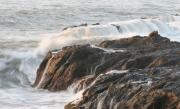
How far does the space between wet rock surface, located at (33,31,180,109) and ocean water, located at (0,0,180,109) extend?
2.74ft

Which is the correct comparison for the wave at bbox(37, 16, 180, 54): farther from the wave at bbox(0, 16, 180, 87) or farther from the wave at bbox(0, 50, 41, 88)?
the wave at bbox(0, 50, 41, 88)

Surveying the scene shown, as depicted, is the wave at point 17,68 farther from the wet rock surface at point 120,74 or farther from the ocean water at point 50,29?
the wet rock surface at point 120,74

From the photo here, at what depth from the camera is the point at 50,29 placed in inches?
1282

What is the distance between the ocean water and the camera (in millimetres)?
17641

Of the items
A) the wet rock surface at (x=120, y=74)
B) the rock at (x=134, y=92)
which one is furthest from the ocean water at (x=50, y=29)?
the rock at (x=134, y=92)

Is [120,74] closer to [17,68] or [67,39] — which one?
[17,68]

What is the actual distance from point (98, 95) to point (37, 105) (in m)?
2.89

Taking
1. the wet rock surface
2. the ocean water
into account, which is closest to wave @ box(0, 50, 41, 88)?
the ocean water

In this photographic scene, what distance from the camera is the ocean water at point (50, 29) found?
1764 centimetres

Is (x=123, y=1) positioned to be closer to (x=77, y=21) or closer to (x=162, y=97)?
(x=77, y=21)

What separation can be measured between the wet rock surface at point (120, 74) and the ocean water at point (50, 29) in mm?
836

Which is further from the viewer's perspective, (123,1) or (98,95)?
(123,1)

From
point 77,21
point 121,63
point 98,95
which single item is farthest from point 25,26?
point 98,95

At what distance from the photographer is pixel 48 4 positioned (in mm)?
41844
